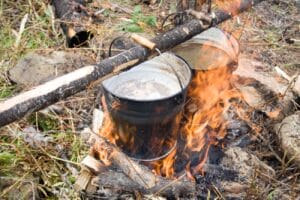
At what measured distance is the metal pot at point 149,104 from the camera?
2949mm

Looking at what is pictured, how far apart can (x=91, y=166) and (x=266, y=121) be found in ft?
6.65

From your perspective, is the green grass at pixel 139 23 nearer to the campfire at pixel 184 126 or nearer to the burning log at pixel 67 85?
the campfire at pixel 184 126

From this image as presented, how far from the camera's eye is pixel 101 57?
4707 mm

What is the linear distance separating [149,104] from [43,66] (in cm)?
197

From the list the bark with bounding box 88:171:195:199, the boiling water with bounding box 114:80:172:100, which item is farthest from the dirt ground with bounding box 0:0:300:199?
the boiling water with bounding box 114:80:172:100

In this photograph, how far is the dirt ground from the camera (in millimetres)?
3223

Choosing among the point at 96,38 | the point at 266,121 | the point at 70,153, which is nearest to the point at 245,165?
the point at 266,121

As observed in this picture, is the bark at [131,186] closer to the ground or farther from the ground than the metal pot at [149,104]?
closer to the ground

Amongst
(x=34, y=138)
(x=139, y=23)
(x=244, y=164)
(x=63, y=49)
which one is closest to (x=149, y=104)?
(x=244, y=164)

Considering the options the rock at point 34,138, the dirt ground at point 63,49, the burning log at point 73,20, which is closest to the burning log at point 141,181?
the dirt ground at point 63,49

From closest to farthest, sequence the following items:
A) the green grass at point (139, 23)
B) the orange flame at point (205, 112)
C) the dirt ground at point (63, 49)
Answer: the dirt ground at point (63, 49) → the orange flame at point (205, 112) → the green grass at point (139, 23)

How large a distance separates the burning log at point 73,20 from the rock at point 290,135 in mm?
2706

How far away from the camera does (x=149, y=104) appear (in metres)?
2.89

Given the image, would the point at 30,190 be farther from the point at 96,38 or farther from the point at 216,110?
the point at 96,38
